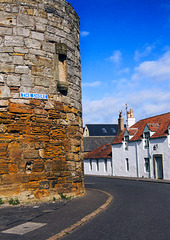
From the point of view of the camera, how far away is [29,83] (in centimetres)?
1004

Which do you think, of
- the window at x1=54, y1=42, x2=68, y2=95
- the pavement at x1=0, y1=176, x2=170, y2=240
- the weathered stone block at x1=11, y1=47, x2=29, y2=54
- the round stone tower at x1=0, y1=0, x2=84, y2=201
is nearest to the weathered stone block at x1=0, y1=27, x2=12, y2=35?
the round stone tower at x1=0, y1=0, x2=84, y2=201

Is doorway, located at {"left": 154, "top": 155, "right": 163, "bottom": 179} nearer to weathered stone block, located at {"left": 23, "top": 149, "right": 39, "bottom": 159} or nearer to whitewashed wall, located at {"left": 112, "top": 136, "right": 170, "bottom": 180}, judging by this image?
whitewashed wall, located at {"left": 112, "top": 136, "right": 170, "bottom": 180}

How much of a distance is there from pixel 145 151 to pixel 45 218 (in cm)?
2224

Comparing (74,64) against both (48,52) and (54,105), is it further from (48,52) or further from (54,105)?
(54,105)

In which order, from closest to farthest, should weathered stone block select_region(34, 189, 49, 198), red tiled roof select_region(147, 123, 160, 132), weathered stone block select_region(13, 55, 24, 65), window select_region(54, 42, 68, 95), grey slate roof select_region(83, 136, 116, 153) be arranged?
weathered stone block select_region(34, 189, 49, 198) → weathered stone block select_region(13, 55, 24, 65) → window select_region(54, 42, 68, 95) → red tiled roof select_region(147, 123, 160, 132) → grey slate roof select_region(83, 136, 116, 153)

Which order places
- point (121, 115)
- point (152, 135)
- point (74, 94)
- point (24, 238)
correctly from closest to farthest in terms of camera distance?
point (24, 238) < point (74, 94) < point (152, 135) < point (121, 115)

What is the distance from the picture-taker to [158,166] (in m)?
26.5

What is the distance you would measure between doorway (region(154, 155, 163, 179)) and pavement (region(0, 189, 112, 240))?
1772 centimetres

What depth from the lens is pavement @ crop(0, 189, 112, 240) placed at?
5.86m

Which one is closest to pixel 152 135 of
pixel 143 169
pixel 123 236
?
pixel 143 169

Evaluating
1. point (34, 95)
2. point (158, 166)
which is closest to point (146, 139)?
point (158, 166)

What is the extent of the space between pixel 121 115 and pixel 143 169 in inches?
740

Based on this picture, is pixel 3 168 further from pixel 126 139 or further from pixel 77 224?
pixel 126 139

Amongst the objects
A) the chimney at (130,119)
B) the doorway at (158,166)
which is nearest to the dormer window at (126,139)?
Answer: the chimney at (130,119)
